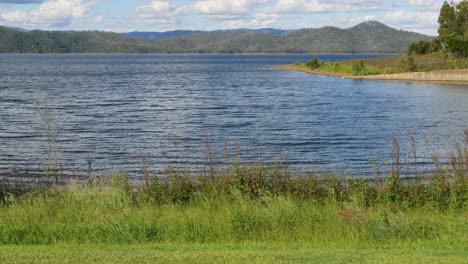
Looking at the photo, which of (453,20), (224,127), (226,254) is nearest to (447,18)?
(453,20)

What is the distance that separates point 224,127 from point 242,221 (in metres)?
27.6

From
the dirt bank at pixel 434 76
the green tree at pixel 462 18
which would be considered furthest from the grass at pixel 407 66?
the green tree at pixel 462 18

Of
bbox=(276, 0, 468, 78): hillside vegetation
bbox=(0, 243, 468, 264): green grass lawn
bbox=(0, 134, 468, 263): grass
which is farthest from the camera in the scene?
bbox=(276, 0, 468, 78): hillside vegetation

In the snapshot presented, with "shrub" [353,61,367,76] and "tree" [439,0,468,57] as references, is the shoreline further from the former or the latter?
"tree" [439,0,468,57]

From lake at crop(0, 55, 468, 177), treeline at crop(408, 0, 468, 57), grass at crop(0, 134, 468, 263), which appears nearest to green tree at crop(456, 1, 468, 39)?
treeline at crop(408, 0, 468, 57)

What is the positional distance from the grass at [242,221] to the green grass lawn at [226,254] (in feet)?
0.05

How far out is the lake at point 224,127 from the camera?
2858 centimetres

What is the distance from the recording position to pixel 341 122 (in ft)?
143

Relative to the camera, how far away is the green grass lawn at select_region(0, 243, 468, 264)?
395 inches

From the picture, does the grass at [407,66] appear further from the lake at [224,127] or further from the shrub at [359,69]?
the lake at [224,127]

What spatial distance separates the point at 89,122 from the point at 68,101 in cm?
1792

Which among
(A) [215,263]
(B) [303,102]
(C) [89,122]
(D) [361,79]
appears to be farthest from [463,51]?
(A) [215,263]

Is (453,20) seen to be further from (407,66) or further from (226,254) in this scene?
(226,254)

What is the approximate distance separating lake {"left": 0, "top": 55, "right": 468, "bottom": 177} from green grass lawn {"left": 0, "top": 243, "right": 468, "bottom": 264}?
668 cm
